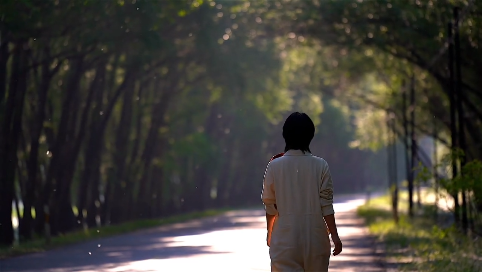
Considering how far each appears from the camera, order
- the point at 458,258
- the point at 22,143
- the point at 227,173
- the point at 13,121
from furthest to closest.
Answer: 1. the point at 227,173
2. the point at 22,143
3. the point at 13,121
4. the point at 458,258

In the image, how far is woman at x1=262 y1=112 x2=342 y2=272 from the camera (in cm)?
777

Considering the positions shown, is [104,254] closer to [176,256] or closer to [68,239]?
[176,256]

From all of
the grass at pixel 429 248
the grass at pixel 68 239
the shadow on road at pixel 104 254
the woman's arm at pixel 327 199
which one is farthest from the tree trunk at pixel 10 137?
the woman's arm at pixel 327 199

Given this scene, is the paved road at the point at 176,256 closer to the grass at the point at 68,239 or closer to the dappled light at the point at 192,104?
the dappled light at the point at 192,104

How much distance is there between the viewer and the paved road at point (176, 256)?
17.9m

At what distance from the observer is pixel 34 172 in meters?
32.0

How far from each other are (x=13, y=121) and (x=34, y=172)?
119 inches

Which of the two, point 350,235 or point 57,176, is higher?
point 57,176

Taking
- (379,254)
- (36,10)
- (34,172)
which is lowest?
(379,254)

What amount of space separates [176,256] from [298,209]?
12.7 m

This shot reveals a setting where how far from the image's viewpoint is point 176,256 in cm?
2027

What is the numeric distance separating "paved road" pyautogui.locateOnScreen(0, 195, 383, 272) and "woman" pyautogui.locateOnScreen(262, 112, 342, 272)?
9173mm

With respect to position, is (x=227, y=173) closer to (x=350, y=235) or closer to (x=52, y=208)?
(x=52, y=208)

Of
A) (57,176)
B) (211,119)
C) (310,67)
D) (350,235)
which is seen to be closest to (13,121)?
(57,176)
